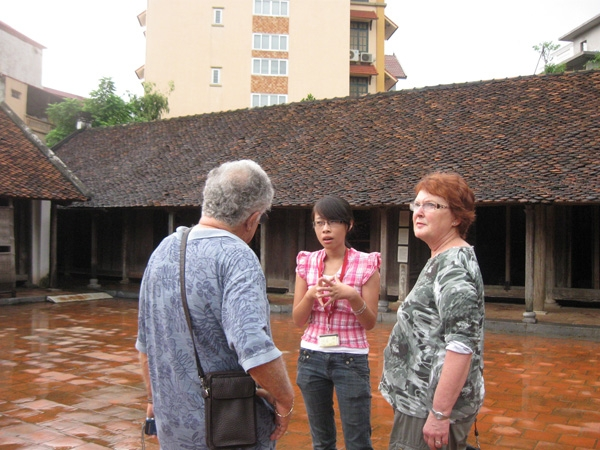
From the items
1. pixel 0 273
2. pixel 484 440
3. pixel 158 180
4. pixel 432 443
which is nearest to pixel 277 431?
pixel 432 443

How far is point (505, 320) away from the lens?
10805 mm

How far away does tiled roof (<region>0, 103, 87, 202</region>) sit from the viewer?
45.6 feet

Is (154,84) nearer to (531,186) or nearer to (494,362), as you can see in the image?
(531,186)

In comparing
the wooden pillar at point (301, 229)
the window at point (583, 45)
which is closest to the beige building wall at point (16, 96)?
the wooden pillar at point (301, 229)

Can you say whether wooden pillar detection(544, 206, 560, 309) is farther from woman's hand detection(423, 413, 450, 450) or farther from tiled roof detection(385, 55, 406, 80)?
tiled roof detection(385, 55, 406, 80)

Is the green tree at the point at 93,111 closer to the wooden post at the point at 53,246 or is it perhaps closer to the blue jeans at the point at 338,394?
the wooden post at the point at 53,246

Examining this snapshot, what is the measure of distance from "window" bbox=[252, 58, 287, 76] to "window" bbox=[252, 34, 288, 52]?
692mm

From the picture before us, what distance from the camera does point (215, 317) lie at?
6.95 ft

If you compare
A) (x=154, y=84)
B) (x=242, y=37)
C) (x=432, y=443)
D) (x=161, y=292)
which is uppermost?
(x=242, y=37)

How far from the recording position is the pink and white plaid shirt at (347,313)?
3.11 m

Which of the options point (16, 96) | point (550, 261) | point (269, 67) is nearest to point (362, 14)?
point (269, 67)

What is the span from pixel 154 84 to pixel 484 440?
98.5ft

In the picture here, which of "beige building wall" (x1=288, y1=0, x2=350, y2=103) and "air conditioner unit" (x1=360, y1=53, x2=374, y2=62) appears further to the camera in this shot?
"air conditioner unit" (x1=360, y1=53, x2=374, y2=62)

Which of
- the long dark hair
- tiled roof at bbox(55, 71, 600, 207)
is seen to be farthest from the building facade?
the long dark hair
